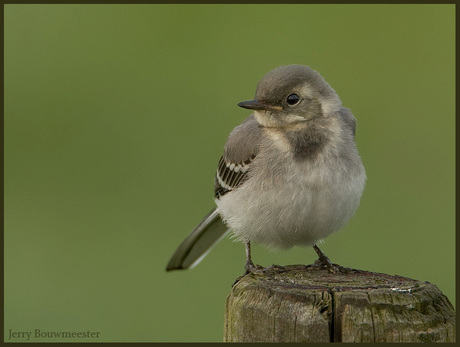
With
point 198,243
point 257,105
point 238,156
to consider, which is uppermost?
point 257,105

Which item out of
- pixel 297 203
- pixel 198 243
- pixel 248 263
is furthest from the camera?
pixel 198 243

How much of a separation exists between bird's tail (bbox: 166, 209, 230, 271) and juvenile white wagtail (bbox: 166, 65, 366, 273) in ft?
1.97

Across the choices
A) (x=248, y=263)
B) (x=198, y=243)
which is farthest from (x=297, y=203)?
(x=198, y=243)

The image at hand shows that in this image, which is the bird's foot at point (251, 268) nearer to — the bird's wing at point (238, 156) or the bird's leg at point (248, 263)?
the bird's leg at point (248, 263)

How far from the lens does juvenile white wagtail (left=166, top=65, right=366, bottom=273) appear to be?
758 cm

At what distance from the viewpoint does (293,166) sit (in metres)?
7.60

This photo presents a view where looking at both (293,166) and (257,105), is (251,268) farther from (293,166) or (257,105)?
(257,105)

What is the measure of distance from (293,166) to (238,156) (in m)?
0.74

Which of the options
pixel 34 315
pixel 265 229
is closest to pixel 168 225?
pixel 34 315

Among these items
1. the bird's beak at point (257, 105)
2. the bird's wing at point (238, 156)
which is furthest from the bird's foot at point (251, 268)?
the bird's beak at point (257, 105)

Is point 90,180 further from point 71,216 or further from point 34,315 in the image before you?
point 34,315

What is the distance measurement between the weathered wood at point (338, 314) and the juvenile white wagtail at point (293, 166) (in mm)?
1520

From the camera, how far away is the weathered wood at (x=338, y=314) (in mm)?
5562

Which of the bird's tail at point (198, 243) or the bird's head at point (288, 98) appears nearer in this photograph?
the bird's head at point (288, 98)
